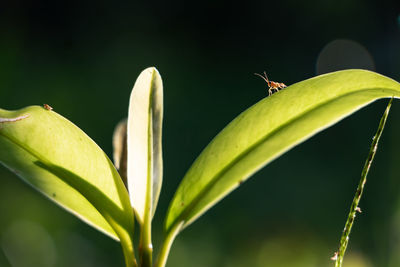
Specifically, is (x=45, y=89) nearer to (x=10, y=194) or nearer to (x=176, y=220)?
(x=10, y=194)

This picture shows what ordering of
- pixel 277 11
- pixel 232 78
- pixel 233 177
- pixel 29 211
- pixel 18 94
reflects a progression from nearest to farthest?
pixel 233 177 < pixel 29 211 < pixel 18 94 < pixel 232 78 < pixel 277 11

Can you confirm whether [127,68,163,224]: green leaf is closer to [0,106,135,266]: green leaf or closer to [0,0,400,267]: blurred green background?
[0,106,135,266]: green leaf

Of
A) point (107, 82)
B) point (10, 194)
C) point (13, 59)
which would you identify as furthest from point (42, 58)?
point (10, 194)

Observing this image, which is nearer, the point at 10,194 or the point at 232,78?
the point at 10,194

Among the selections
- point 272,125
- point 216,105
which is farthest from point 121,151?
point 216,105

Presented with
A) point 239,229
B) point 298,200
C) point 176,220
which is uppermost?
point 298,200

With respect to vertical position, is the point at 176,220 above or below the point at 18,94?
below

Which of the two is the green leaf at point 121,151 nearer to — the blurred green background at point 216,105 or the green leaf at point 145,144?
the green leaf at point 145,144
